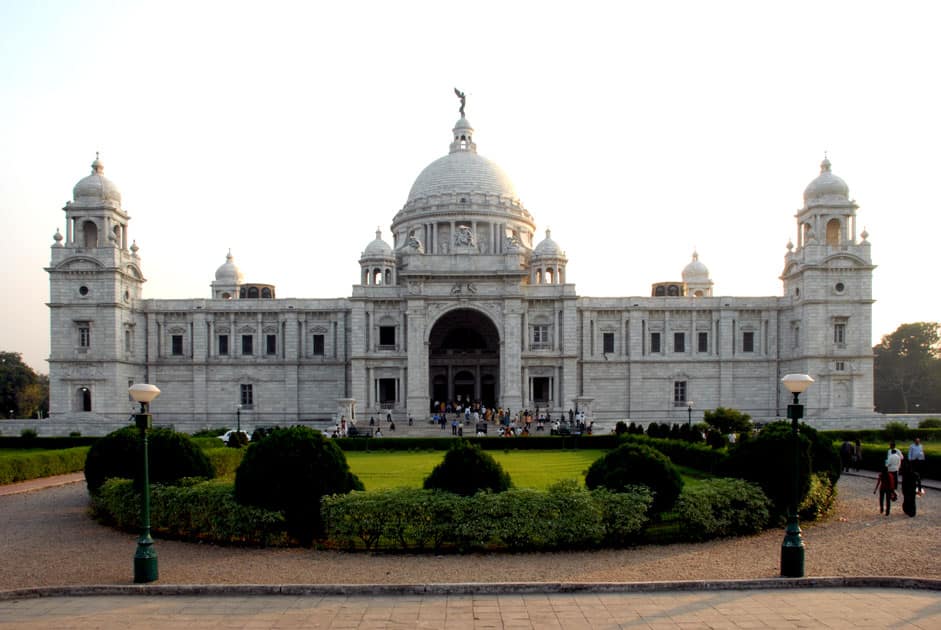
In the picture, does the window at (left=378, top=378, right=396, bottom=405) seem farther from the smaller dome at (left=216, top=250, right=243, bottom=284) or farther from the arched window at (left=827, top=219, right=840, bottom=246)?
the arched window at (left=827, top=219, right=840, bottom=246)

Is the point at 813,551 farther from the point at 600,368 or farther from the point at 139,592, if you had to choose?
the point at 600,368

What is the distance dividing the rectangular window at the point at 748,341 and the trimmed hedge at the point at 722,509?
42.6 metres

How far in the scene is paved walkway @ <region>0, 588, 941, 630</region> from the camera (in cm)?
1121

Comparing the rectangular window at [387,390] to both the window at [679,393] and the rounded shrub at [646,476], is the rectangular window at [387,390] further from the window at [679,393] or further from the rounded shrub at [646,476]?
the rounded shrub at [646,476]

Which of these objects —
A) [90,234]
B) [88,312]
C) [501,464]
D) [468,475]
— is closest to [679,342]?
[501,464]

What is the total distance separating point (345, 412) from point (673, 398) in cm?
2374

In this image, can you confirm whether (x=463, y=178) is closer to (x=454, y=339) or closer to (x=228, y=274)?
(x=454, y=339)

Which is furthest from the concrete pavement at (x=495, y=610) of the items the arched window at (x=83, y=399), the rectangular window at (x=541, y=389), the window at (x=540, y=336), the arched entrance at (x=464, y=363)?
the arched entrance at (x=464, y=363)

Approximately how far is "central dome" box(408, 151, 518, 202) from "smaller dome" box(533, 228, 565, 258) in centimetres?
687

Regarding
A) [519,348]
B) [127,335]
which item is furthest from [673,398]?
[127,335]

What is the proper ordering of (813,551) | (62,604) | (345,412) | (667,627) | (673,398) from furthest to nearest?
1. (673,398)
2. (345,412)
3. (813,551)
4. (62,604)
5. (667,627)

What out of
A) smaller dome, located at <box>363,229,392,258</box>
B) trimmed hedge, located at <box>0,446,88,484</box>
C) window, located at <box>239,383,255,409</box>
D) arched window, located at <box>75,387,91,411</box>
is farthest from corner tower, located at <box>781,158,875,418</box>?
arched window, located at <box>75,387,91,411</box>

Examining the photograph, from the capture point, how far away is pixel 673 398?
58281mm

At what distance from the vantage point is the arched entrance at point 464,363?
201ft
